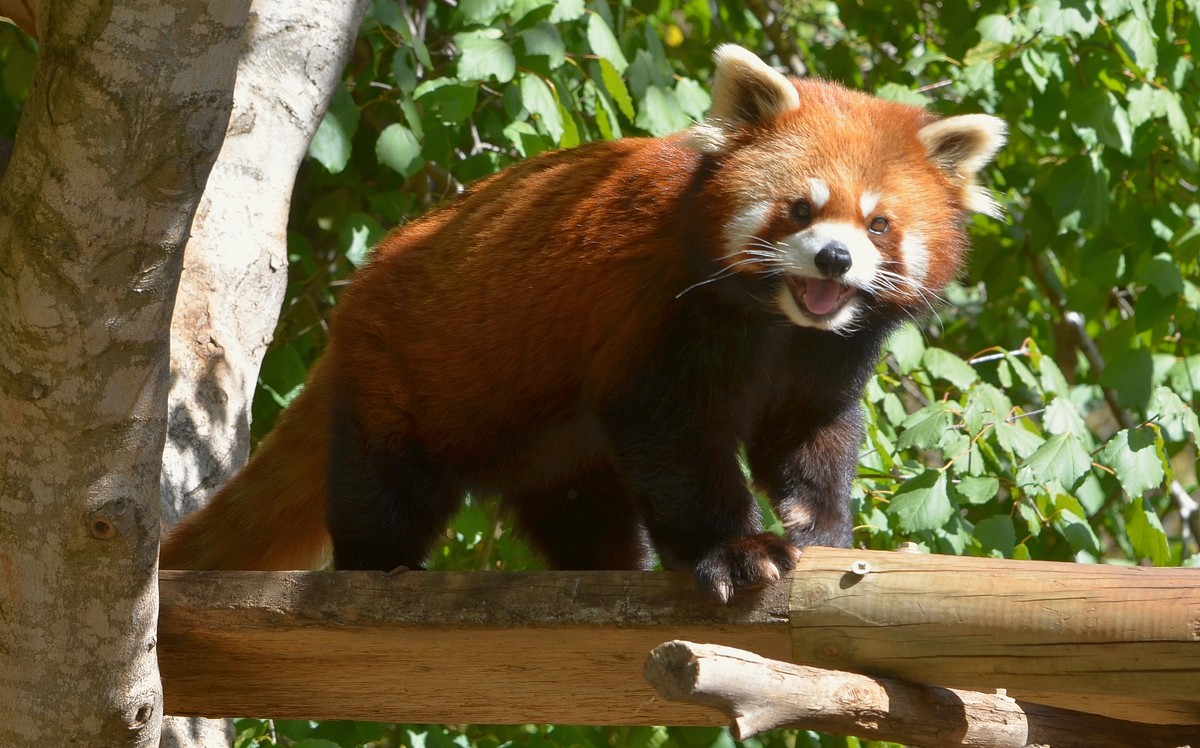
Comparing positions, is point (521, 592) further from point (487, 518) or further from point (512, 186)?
point (487, 518)

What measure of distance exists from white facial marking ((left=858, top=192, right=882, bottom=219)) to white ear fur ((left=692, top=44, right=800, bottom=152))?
0.35 meters

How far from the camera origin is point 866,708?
2.35 meters

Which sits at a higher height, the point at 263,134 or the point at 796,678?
the point at 263,134

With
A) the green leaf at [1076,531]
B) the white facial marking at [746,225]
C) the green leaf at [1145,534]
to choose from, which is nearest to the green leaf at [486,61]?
the white facial marking at [746,225]

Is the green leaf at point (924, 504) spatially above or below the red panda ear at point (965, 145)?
below

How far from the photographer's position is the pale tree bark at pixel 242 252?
3652mm

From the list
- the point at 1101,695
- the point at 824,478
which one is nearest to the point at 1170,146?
the point at 824,478

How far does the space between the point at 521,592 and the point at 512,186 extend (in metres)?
1.25

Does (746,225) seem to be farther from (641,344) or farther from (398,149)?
(398,149)

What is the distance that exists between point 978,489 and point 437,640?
6.05ft

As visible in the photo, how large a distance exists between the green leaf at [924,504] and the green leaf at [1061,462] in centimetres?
27

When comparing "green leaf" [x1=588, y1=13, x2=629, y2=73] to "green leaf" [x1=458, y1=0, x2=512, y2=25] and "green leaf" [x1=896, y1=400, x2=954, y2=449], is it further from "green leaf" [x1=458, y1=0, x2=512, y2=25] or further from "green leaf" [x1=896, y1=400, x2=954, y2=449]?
"green leaf" [x1=896, y1=400, x2=954, y2=449]

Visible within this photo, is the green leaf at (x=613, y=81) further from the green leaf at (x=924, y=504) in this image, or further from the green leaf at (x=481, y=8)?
the green leaf at (x=924, y=504)

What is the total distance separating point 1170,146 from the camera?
16.6 feet
